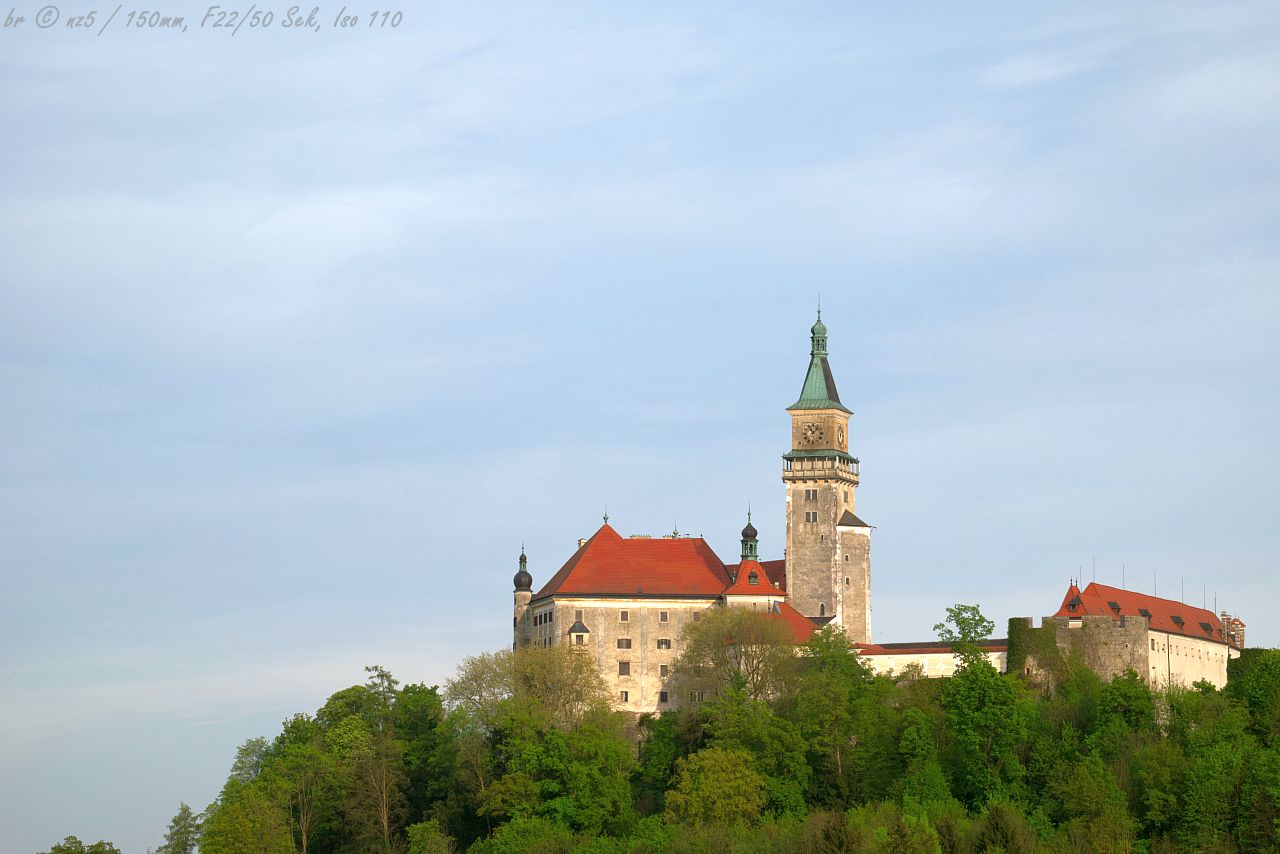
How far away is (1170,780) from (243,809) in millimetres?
45685

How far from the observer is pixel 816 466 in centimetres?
13250

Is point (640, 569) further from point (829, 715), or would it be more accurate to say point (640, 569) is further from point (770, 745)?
point (770, 745)

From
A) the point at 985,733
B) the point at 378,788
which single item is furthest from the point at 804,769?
the point at 378,788

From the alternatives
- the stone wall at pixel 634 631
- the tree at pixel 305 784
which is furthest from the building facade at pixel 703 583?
the tree at pixel 305 784

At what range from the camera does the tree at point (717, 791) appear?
343 feet

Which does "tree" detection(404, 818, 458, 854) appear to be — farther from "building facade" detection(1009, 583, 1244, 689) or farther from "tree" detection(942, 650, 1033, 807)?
"building facade" detection(1009, 583, 1244, 689)

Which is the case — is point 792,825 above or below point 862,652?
below

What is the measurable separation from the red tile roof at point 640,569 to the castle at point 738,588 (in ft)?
0.17

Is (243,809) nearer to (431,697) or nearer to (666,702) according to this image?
(431,697)

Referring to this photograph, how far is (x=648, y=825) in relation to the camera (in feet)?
346

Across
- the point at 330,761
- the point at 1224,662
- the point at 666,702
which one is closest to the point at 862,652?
the point at 666,702

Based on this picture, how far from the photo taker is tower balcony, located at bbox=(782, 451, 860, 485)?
13238cm

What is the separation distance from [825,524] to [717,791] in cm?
2844

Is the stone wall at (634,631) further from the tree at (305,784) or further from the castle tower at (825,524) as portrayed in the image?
the tree at (305,784)
